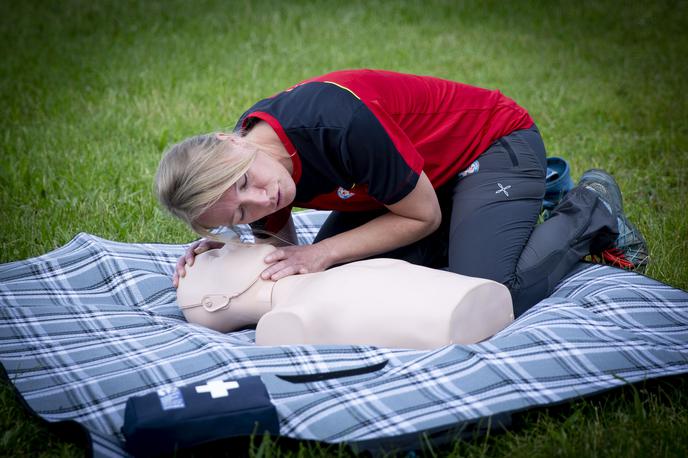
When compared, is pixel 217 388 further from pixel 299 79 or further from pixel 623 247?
pixel 299 79

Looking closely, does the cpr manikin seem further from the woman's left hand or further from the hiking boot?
the hiking boot

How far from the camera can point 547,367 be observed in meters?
2.21

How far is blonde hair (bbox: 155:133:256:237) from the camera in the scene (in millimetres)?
2348

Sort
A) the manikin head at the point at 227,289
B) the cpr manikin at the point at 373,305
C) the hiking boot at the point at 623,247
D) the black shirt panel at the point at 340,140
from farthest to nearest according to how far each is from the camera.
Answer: the hiking boot at the point at 623,247, the manikin head at the point at 227,289, the black shirt panel at the point at 340,140, the cpr manikin at the point at 373,305

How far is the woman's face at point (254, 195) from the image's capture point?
2400 millimetres

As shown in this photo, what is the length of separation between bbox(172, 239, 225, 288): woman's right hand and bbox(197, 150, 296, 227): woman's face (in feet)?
1.15

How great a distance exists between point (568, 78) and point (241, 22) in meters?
3.48

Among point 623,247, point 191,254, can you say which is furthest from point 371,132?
point 623,247

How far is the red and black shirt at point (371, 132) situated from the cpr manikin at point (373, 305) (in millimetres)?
312

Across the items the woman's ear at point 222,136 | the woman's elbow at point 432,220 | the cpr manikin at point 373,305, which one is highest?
the woman's ear at point 222,136

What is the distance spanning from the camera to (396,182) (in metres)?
2.51

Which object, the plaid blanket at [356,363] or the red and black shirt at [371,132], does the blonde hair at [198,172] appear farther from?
the plaid blanket at [356,363]

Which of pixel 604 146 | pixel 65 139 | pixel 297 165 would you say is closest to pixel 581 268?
pixel 297 165

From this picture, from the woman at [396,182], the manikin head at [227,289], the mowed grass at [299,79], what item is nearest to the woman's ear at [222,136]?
the woman at [396,182]
